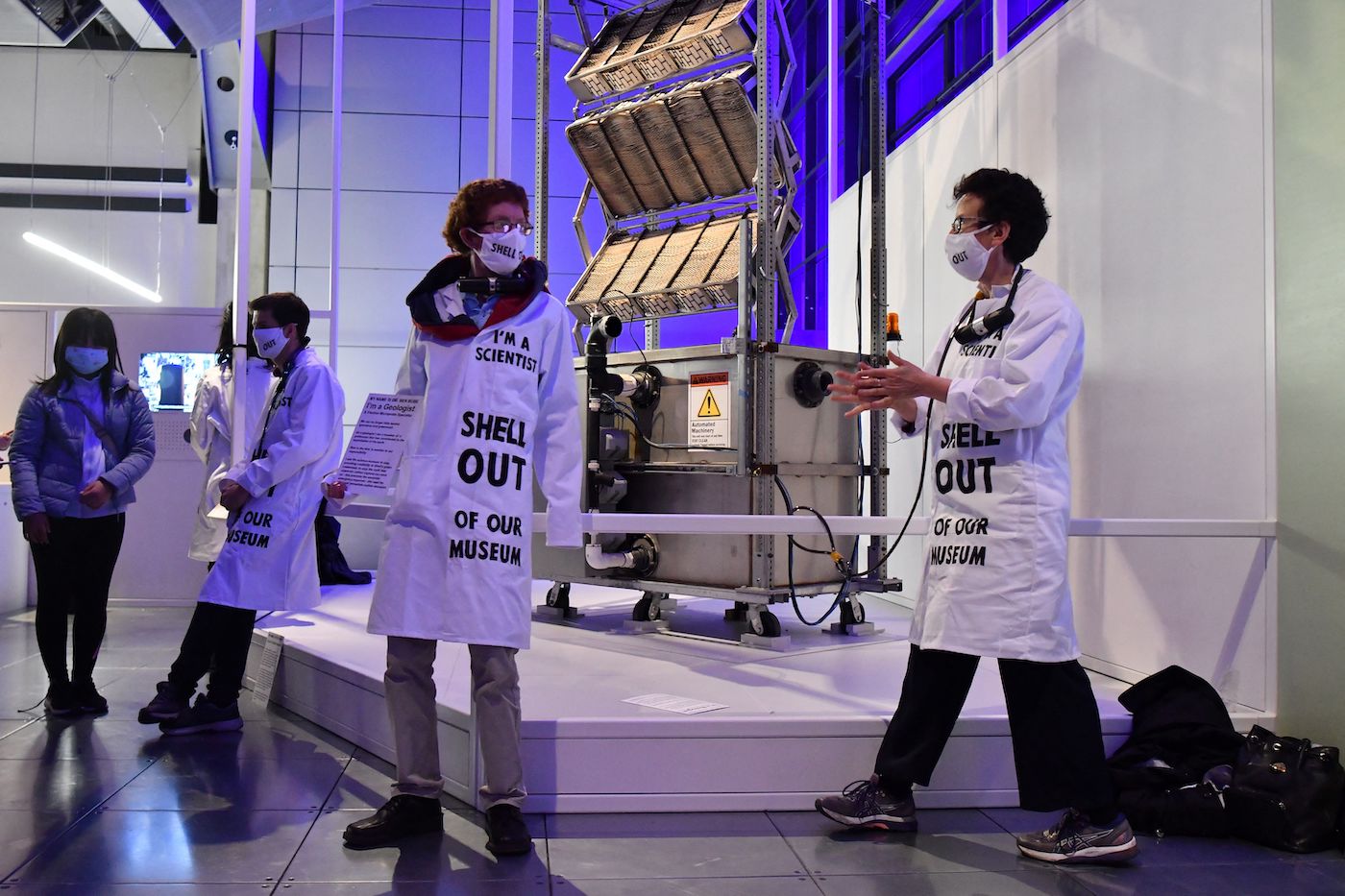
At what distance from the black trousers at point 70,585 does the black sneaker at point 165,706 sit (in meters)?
0.40

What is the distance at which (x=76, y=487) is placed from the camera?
3.86m

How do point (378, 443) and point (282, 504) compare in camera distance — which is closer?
Answer: point (378, 443)

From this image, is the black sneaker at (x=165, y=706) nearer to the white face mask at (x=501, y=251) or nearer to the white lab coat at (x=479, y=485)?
the white lab coat at (x=479, y=485)

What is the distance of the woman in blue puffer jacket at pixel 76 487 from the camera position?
150 inches

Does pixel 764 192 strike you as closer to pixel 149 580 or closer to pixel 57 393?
pixel 57 393

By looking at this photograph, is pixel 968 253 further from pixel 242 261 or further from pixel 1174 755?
pixel 242 261

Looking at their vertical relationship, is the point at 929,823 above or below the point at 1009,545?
below

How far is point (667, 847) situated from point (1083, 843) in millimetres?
997

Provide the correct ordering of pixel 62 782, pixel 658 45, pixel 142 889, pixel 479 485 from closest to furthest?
pixel 142 889, pixel 479 485, pixel 62 782, pixel 658 45

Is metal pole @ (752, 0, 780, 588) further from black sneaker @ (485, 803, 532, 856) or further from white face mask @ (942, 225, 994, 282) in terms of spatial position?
black sneaker @ (485, 803, 532, 856)

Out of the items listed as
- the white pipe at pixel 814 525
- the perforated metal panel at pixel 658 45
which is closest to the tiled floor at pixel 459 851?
the white pipe at pixel 814 525

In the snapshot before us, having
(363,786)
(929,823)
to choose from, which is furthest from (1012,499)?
(363,786)

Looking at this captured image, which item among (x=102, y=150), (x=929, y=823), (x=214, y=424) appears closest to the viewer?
(x=929, y=823)

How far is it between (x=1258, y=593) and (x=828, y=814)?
1546 millimetres
